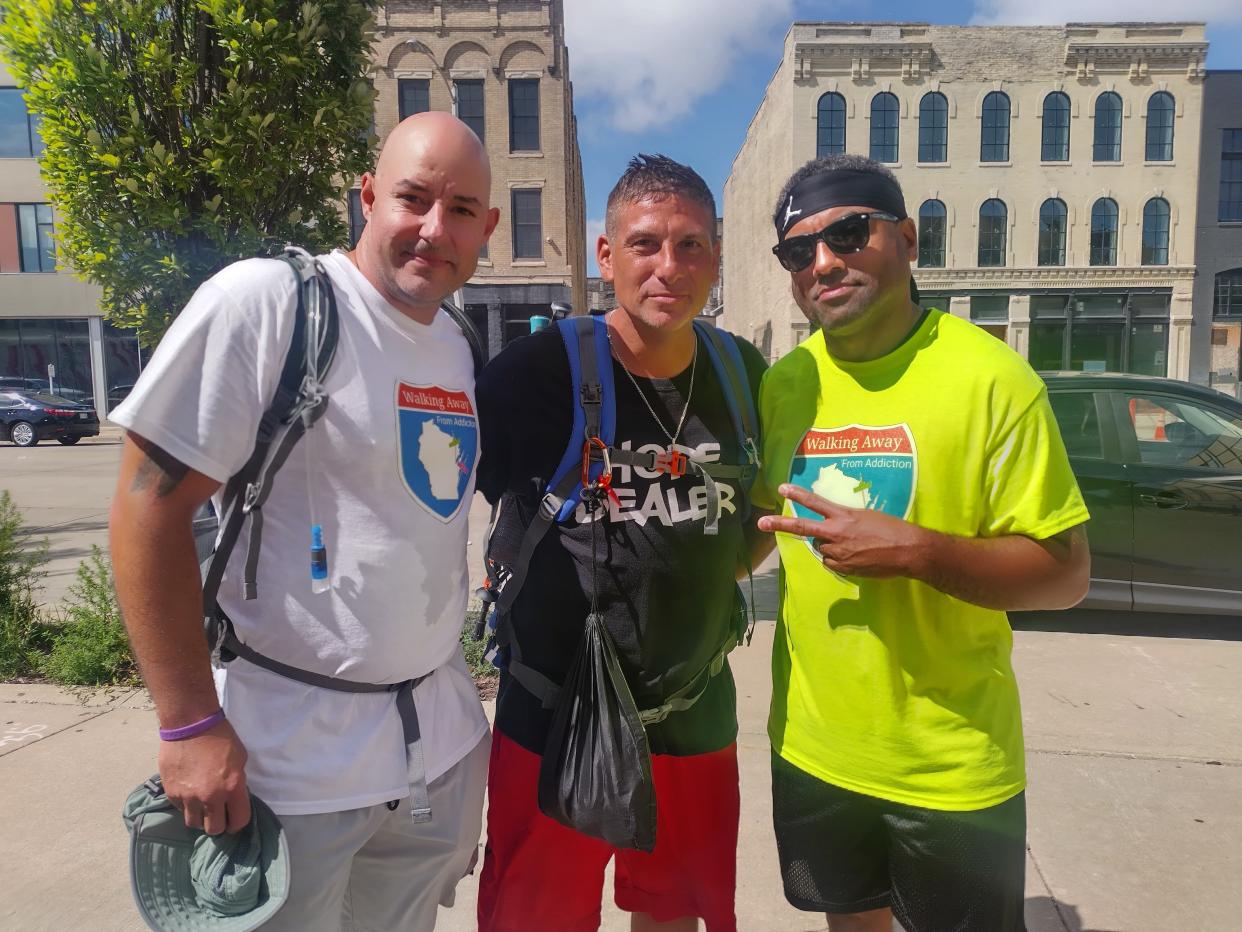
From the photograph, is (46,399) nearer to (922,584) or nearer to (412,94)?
(412,94)

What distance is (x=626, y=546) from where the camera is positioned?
202cm

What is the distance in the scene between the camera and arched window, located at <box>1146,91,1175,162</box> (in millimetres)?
27734

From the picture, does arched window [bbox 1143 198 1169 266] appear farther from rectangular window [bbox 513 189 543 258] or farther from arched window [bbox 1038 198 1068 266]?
rectangular window [bbox 513 189 543 258]

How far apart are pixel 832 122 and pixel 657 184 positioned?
2958cm

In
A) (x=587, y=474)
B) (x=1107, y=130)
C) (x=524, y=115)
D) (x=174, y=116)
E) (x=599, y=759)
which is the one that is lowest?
(x=599, y=759)

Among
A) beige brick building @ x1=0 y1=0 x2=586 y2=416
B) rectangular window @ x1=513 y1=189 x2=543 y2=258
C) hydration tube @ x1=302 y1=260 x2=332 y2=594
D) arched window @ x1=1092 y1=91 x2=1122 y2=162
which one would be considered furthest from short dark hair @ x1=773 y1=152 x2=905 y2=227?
arched window @ x1=1092 y1=91 x2=1122 y2=162

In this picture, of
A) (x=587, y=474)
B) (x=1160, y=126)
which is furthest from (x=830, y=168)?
(x=1160, y=126)

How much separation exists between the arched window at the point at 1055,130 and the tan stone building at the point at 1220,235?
6.66 meters

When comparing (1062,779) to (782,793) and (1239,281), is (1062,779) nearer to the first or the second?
(782,793)

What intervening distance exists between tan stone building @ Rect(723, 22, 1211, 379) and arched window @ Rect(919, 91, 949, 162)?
2.0 inches

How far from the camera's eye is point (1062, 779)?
351 centimetres

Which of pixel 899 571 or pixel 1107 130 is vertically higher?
pixel 1107 130

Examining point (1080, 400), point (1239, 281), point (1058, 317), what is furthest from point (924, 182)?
point (1080, 400)

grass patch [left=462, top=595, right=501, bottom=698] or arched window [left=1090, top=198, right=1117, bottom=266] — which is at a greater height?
arched window [left=1090, top=198, right=1117, bottom=266]
